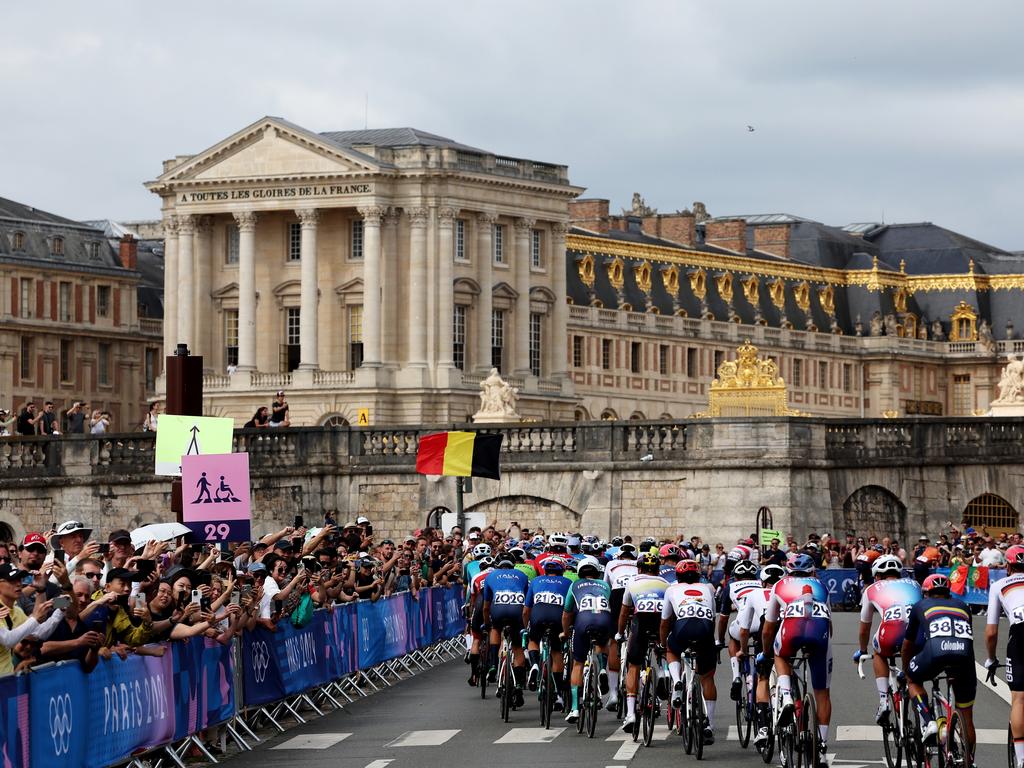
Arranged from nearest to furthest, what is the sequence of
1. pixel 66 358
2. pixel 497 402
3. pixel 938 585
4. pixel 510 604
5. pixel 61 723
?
pixel 61 723 < pixel 938 585 < pixel 510 604 < pixel 497 402 < pixel 66 358

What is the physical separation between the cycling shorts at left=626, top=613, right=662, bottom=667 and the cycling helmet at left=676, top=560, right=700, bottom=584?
863mm

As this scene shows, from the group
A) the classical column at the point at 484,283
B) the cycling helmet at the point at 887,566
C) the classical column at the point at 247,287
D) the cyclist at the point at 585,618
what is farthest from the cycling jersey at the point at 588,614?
the classical column at the point at 247,287

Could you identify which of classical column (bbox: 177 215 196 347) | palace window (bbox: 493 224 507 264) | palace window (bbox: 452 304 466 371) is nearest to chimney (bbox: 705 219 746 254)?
palace window (bbox: 493 224 507 264)

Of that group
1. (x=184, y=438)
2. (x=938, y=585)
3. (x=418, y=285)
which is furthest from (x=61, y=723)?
(x=418, y=285)

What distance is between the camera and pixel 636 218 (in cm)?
15088

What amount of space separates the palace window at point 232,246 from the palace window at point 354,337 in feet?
17.5

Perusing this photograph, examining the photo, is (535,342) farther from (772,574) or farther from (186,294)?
(772,574)

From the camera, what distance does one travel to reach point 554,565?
102 ft

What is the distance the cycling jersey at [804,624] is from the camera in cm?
2536

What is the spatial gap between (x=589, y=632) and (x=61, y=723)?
9.02m

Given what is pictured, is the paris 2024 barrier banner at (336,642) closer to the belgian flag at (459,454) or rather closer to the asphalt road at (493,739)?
the asphalt road at (493,739)

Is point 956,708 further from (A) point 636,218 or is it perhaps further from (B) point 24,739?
(A) point 636,218

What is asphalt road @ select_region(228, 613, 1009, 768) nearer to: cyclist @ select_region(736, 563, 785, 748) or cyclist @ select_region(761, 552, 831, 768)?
cyclist @ select_region(736, 563, 785, 748)

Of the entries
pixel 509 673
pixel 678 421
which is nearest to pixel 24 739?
pixel 509 673
